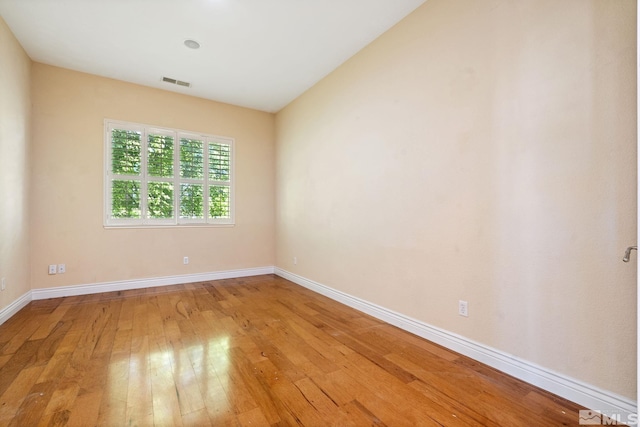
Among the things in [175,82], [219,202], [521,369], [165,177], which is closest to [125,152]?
[165,177]

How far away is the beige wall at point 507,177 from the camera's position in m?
1.46

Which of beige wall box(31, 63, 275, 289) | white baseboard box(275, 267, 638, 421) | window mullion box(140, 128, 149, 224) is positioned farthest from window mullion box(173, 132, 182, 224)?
white baseboard box(275, 267, 638, 421)

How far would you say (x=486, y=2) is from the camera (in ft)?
6.53

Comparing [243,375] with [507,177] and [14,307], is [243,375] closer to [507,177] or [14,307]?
[507,177]

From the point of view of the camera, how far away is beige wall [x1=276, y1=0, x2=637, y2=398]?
4.79 feet

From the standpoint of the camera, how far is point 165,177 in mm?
4180

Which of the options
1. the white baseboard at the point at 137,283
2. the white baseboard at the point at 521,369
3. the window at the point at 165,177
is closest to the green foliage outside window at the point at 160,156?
the window at the point at 165,177

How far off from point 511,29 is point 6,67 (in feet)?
14.6

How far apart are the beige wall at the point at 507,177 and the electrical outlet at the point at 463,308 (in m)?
0.04

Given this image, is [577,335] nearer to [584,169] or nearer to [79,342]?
[584,169]

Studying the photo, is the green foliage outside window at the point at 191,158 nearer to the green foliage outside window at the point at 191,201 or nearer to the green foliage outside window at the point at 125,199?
the green foliage outside window at the point at 191,201

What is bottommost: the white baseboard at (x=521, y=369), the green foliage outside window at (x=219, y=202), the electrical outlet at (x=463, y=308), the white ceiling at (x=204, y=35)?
the white baseboard at (x=521, y=369)

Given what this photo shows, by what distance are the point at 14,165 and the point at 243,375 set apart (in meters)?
3.29

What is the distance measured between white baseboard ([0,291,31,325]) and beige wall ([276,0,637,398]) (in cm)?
349
